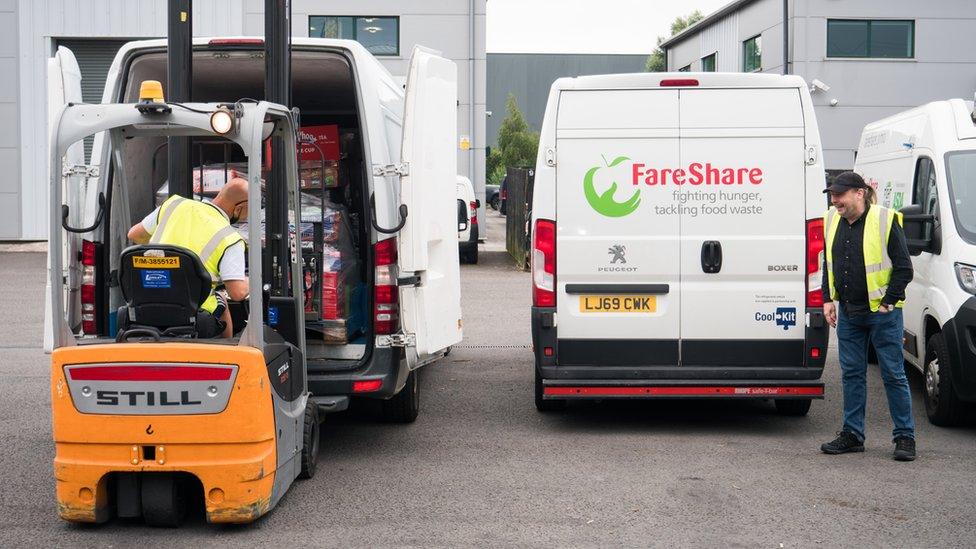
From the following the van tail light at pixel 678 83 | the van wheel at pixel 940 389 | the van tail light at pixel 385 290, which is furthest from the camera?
the van wheel at pixel 940 389

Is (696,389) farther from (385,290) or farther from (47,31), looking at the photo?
(47,31)

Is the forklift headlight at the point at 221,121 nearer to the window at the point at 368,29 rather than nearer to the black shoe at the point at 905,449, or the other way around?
the black shoe at the point at 905,449

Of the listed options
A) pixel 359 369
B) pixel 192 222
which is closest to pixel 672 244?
pixel 359 369

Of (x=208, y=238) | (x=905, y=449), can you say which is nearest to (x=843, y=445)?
(x=905, y=449)

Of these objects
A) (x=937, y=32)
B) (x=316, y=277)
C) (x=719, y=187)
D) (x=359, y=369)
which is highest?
(x=937, y=32)

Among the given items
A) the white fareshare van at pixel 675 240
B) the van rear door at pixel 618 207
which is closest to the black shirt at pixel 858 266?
the white fareshare van at pixel 675 240

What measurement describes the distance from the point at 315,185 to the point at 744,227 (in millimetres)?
2981

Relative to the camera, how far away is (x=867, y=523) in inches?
233

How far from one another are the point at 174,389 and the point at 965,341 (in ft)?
17.2

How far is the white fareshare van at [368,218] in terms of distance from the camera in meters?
6.97

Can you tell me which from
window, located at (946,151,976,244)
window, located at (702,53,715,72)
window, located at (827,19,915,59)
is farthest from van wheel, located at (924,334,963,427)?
window, located at (702,53,715,72)

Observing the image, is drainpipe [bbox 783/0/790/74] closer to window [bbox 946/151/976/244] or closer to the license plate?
window [bbox 946/151/976/244]

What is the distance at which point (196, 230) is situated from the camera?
605 cm

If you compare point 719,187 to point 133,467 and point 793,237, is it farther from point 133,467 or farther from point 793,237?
point 133,467
